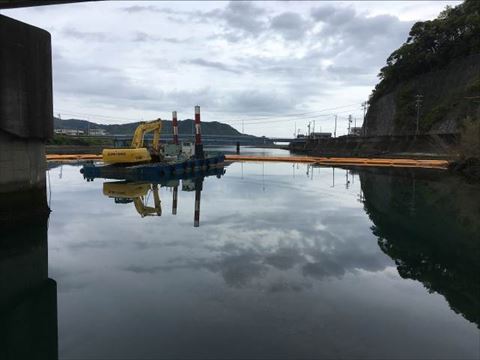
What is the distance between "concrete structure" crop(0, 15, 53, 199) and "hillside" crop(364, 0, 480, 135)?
6247cm

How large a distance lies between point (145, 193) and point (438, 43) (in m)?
81.8

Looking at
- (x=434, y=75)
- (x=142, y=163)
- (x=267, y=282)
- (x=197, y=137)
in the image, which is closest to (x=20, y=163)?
(x=267, y=282)

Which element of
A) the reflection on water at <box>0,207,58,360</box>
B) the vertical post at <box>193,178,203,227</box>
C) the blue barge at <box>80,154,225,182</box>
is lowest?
the reflection on water at <box>0,207,58,360</box>

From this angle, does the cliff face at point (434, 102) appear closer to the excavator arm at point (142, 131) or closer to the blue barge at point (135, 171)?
the excavator arm at point (142, 131)

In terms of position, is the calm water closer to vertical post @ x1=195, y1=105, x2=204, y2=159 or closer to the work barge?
the work barge

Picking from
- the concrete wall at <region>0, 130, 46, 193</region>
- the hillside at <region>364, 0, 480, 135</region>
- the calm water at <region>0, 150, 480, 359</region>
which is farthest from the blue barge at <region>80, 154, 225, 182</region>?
the hillside at <region>364, 0, 480, 135</region>

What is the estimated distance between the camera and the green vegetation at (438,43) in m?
77.0

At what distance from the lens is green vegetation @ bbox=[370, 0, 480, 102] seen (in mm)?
77000

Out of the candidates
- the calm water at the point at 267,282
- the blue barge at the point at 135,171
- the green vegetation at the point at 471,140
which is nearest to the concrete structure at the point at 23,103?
the calm water at the point at 267,282

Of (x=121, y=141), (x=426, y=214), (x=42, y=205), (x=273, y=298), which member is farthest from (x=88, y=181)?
(x=273, y=298)

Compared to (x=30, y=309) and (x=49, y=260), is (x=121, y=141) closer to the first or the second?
(x=49, y=260)

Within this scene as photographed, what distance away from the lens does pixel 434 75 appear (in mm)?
81750

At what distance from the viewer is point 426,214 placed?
18.6 metres

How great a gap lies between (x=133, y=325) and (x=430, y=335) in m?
5.30
